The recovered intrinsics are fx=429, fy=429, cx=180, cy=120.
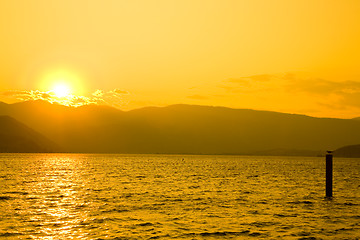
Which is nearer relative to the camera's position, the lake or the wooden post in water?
the lake

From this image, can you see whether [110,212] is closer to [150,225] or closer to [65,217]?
[65,217]

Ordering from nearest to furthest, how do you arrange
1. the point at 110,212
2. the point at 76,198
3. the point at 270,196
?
the point at 110,212
the point at 76,198
the point at 270,196

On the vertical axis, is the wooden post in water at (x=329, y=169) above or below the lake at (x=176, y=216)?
above

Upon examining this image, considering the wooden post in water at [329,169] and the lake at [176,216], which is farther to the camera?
the wooden post in water at [329,169]

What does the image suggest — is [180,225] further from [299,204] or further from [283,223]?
[299,204]

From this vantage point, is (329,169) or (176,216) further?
(329,169)

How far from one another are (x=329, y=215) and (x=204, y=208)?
10981 mm

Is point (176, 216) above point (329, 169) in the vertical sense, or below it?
below

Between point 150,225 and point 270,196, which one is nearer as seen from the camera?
point 150,225

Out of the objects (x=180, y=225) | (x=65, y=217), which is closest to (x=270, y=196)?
(x=180, y=225)

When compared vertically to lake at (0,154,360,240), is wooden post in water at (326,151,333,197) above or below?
above

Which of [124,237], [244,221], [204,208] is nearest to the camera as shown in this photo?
[124,237]

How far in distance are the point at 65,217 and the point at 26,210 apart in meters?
5.65

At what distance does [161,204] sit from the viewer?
42.6 metres
